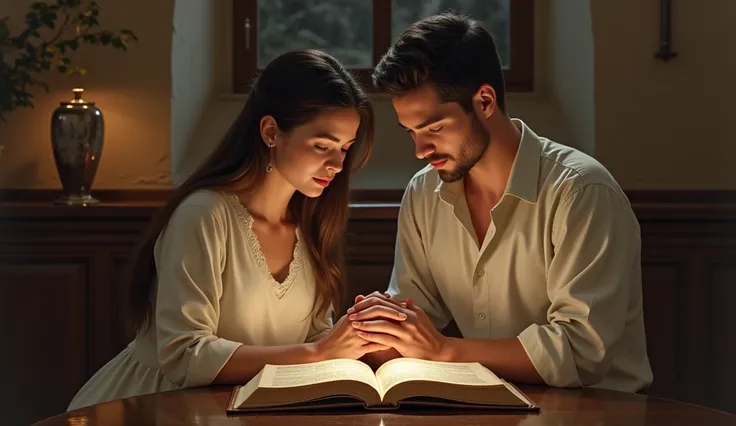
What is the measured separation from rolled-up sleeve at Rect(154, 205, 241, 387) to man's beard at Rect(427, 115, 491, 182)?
50 cm

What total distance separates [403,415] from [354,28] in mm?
2393

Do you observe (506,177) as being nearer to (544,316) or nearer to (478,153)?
(478,153)

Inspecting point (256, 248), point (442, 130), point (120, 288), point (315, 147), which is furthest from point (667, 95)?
point (120, 288)

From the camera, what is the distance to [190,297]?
2.02 m

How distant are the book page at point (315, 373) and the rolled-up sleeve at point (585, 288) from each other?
1.18ft

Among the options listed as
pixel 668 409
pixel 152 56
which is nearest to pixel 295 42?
pixel 152 56

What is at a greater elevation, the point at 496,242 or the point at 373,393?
the point at 496,242

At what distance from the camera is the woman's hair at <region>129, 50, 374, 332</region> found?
2172mm

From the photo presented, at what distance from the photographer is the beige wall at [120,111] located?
338 cm

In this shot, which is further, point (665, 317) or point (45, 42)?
point (45, 42)

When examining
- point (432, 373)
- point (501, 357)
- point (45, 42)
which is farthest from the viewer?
point (45, 42)

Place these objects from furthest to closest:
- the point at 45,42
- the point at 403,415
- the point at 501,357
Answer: the point at 45,42 → the point at 501,357 → the point at 403,415

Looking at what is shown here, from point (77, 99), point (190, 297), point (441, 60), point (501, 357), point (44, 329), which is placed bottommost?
point (44, 329)

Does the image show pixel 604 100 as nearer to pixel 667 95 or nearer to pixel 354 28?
pixel 667 95
